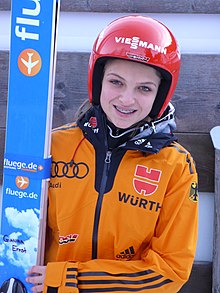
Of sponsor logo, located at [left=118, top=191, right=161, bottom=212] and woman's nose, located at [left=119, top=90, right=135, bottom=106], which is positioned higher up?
woman's nose, located at [left=119, top=90, right=135, bottom=106]

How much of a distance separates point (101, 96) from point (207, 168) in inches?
55.1

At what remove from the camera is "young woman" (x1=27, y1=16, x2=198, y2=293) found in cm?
230

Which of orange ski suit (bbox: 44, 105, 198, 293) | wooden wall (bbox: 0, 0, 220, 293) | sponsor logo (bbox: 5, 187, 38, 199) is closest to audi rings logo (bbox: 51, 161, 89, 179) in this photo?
orange ski suit (bbox: 44, 105, 198, 293)

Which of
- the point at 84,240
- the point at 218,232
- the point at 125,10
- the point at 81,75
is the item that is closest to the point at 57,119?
the point at 81,75

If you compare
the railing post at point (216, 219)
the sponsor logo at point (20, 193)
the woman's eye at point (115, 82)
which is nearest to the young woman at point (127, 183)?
the woman's eye at point (115, 82)

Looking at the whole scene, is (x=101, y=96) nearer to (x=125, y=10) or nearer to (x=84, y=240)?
(x=84, y=240)

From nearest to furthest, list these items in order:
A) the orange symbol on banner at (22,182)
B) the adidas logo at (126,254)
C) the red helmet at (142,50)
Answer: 1. the red helmet at (142,50)
2. the adidas logo at (126,254)
3. the orange symbol on banner at (22,182)

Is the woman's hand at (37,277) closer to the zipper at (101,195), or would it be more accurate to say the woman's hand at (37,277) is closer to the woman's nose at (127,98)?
the zipper at (101,195)

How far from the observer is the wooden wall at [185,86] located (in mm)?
3535

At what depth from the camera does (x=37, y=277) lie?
2441 millimetres

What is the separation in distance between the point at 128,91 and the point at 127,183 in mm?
357

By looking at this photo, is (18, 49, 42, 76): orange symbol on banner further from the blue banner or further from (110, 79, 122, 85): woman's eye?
(110, 79, 122, 85): woman's eye

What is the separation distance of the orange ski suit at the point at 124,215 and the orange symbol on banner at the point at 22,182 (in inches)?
5.3

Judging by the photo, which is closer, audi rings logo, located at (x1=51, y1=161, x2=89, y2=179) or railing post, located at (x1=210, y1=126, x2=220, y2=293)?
audi rings logo, located at (x1=51, y1=161, x2=89, y2=179)
